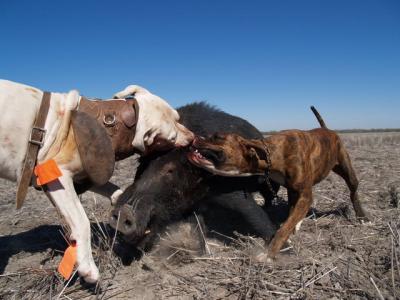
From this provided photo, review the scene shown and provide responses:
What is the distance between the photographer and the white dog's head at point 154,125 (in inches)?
138

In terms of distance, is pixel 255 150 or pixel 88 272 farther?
pixel 255 150

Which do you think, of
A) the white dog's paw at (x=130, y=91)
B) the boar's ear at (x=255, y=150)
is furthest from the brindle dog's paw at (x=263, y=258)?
the white dog's paw at (x=130, y=91)

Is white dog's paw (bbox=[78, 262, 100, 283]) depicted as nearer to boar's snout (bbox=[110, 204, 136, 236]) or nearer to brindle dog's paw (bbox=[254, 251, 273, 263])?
boar's snout (bbox=[110, 204, 136, 236])

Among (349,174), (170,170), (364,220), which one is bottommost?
(364,220)

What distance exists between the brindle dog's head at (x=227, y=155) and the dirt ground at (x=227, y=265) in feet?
2.28

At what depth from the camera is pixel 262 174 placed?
3.81 meters

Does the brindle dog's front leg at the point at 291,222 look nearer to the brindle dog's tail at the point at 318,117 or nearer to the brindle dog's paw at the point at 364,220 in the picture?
the brindle dog's paw at the point at 364,220

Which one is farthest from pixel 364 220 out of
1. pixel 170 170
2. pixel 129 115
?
pixel 129 115

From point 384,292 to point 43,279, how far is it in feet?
8.73

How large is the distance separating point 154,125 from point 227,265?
147 centimetres

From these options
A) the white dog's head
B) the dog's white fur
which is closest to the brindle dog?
the white dog's head

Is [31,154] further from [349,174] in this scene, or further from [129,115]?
[349,174]

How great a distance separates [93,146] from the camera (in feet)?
10.3

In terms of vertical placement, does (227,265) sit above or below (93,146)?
below
